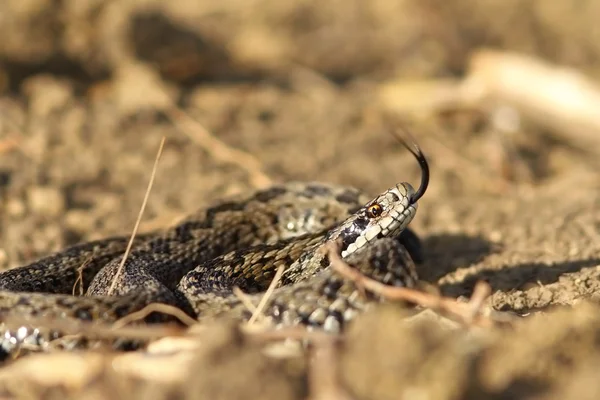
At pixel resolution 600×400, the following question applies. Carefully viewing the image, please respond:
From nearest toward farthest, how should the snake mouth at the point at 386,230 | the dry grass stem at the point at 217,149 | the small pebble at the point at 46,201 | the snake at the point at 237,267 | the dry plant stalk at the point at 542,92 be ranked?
1. the snake at the point at 237,267
2. the snake mouth at the point at 386,230
3. the small pebble at the point at 46,201
4. the dry grass stem at the point at 217,149
5. the dry plant stalk at the point at 542,92

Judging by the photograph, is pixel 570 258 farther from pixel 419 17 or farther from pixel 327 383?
pixel 419 17

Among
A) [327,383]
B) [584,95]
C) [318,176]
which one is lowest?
[318,176]

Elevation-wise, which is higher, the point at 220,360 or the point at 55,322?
the point at 220,360

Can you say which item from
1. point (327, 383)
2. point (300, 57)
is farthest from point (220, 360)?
point (300, 57)

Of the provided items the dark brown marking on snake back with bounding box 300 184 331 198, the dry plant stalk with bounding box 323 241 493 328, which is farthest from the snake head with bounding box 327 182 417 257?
the dark brown marking on snake back with bounding box 300 184 331 198

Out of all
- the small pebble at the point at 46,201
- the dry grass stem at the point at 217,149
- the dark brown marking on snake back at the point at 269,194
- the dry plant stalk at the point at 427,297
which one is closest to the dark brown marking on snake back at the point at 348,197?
the dark brown marking on snake back at the point at 269,194

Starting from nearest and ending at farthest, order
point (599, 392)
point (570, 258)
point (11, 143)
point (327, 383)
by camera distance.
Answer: point (599, 392), point (327, 383), point (570, 258), point (11, 143)

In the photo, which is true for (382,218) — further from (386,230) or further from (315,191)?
(315,191)

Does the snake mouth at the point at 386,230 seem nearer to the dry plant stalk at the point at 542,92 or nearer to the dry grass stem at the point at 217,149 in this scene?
the dry grass stem at the point at 217,149
